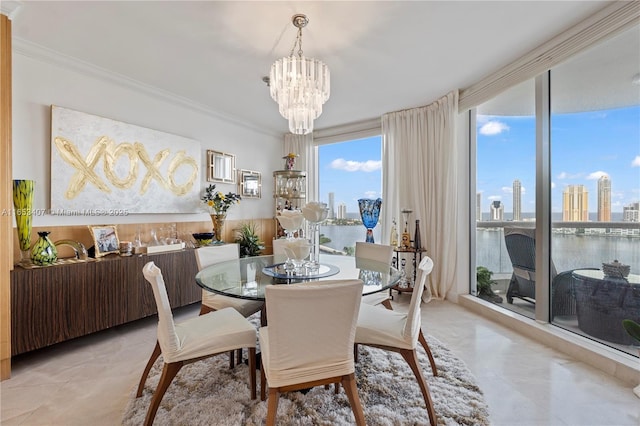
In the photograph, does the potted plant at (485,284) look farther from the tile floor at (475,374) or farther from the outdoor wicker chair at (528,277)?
the tile floor at (475,374)

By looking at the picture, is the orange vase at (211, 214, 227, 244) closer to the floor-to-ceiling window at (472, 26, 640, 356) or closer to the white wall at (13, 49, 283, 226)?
the white wall at (13, 49, 283, 226)

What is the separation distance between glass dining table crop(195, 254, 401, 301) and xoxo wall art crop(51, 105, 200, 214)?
1455 mm

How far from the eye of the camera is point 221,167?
161 inches

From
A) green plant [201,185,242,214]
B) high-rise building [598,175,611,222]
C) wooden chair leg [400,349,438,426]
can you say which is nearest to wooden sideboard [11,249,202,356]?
green plant [201,185,242,214]

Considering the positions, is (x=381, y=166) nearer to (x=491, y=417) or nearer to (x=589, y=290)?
(x=589, y=290)

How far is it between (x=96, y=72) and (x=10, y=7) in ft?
2.76

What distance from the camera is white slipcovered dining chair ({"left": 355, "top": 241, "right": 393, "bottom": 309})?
242 cm

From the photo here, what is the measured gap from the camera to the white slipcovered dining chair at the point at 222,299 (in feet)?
7.32

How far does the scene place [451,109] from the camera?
3385 millimetres

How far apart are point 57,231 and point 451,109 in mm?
4275

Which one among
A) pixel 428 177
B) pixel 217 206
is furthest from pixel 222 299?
pixel 428 177

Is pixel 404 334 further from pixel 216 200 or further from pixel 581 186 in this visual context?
pixel 216 200

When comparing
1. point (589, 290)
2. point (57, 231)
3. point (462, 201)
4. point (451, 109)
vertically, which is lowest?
point (589, 290)

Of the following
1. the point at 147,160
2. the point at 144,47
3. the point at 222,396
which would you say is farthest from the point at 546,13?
the point at 147,160
